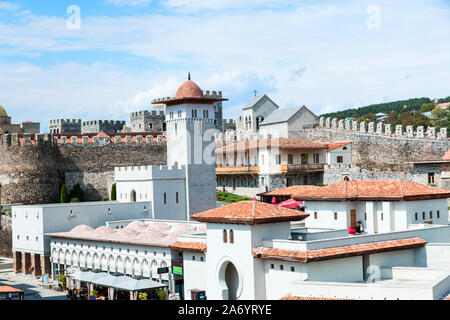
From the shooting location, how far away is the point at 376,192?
87.1 ft

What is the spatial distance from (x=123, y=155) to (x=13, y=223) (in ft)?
42.7

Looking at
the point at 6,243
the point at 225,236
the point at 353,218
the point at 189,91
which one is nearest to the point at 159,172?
the point at 189,91

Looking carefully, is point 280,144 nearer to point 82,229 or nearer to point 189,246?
point 82,229

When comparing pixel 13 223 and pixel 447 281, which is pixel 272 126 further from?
pixel 447 281

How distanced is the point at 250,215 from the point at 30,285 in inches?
611

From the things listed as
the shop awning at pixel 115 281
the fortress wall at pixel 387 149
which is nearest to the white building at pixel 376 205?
the shop awning at pixel 115 281

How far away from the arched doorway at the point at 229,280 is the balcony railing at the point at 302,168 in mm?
22595

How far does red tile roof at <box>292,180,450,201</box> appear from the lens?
25.9 meters

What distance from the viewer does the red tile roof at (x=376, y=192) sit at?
2592 centimetres

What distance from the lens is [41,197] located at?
44.8 metres

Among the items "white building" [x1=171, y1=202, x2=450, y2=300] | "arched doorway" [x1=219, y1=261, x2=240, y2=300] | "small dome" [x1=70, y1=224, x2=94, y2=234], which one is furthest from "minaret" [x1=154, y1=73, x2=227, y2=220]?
"arched doorway" [x1=219, y1=261, x2=240, y2=300]

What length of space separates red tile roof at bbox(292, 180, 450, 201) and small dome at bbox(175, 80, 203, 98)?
35.8 feet

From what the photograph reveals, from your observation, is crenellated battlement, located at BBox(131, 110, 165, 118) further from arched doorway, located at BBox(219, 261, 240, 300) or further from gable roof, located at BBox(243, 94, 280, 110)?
arched doorway, located at BBox(219, 261, 240, 300)

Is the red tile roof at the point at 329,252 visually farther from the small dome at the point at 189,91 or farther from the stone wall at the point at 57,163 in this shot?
the stone wall at the point at 57,163
